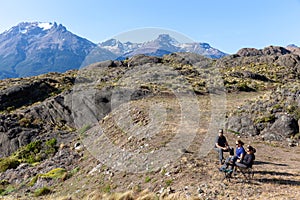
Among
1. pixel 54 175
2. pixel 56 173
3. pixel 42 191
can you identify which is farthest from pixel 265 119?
pixel 42 191

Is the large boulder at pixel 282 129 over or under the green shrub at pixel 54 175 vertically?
over

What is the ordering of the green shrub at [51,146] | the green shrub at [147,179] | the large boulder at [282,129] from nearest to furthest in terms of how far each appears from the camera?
the green shrub at [147,179] < the large boulder at [282,129] < the green shrub at [51,146]

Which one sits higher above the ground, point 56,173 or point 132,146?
point 132,146

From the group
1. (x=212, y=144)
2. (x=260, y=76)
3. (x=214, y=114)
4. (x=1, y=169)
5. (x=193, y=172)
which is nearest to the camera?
(x=193, y=172)

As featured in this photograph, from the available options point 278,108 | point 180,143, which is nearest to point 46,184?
point 180,143

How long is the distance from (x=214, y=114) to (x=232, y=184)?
51.4ft

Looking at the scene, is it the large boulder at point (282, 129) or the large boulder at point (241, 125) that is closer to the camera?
the large boulder at point (282, 129)

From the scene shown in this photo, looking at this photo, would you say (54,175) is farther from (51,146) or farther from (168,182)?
(168,182)

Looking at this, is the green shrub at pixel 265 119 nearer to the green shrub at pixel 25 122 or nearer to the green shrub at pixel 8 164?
the green shrub at pixel 8 164

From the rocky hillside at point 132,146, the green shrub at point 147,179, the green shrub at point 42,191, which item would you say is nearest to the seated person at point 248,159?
the rocky hillside at point 132,146

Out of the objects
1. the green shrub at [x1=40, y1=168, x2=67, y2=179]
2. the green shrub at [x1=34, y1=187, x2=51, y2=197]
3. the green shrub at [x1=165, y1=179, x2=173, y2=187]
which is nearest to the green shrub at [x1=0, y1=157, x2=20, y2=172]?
the green shrub at [x1=40, y1=168, x2=67, y2=179]

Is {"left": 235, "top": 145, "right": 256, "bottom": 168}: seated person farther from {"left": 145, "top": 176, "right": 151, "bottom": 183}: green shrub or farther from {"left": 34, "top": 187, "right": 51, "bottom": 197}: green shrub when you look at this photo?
{"left": 34, "top": 187, "right": 51, "bottom": 197}: green shrub

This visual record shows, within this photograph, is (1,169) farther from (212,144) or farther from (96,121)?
(212,144)

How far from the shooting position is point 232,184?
12648 millimetres
